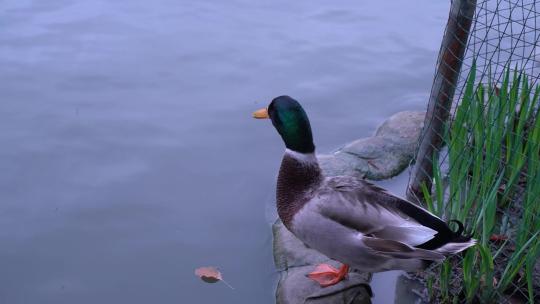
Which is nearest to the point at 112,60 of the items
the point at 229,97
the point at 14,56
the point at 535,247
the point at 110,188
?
the point at 14,56

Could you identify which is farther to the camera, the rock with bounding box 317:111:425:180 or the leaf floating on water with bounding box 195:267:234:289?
the rock with bounding box 317:111:425:180

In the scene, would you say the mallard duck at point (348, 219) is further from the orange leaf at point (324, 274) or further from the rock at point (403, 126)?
the rock at point (403, 126)

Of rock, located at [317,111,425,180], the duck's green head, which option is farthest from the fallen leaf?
rock, located at [317,111,425,180]

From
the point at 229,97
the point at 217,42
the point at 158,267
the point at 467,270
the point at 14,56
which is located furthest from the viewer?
the point at 217,42

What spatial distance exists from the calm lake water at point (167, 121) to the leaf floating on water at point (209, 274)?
0.11 feet

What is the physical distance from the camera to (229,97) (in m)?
4.14

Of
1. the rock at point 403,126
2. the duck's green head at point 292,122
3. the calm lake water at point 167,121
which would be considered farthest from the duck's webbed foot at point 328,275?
the rock at point 403,126

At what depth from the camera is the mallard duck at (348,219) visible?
2137 millimetres

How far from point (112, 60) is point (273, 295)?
2.58 metres

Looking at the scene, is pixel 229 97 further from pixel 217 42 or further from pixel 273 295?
pixel 273 295

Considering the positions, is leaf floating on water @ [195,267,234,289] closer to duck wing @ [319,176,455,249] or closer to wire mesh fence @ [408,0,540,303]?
duck wing @ [319,176,455,249]

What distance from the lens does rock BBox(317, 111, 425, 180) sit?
3.29 metres

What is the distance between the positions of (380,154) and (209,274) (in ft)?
4.04

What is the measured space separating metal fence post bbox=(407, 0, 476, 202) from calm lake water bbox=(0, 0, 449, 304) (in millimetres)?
463
